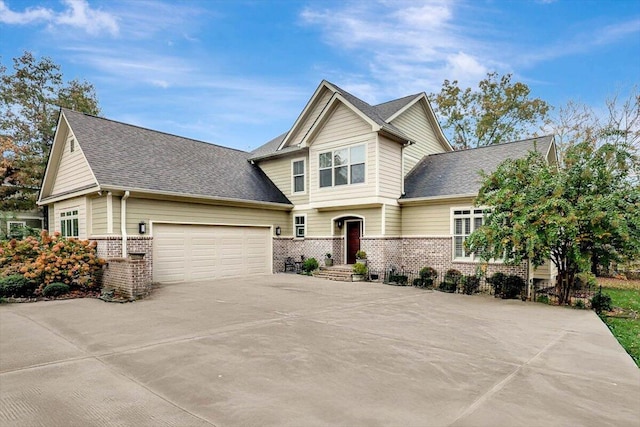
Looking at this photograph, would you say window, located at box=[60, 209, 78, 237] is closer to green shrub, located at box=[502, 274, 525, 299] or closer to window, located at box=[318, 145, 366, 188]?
window, located at box=[318, 145, 366, 188]

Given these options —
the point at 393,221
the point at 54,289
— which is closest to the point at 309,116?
the point at 393,221

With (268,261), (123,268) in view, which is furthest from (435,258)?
(123,268)

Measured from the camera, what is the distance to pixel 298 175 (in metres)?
17.3

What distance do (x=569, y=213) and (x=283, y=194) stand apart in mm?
12069

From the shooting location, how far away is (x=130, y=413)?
343 cm

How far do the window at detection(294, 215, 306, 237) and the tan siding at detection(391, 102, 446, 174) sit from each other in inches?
211

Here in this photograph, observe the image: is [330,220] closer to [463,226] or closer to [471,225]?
[463,226]

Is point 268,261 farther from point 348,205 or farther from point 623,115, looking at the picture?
point 623,115

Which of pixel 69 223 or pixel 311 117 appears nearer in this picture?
pixel 69 223

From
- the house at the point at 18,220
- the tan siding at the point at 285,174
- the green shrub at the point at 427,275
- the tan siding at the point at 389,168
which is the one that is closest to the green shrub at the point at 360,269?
the green shrub at the point at 427,275

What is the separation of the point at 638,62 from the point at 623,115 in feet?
12.1

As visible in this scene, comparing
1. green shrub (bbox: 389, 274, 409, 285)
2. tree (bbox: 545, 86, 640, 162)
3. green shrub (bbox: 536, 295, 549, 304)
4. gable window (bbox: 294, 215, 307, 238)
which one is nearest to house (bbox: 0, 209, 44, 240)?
gable window (bbox: 294, 215, 307, 238)

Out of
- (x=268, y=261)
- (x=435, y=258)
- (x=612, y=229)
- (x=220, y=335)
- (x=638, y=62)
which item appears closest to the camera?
(x=220, y=335)

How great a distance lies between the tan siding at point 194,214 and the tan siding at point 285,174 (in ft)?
3.64
